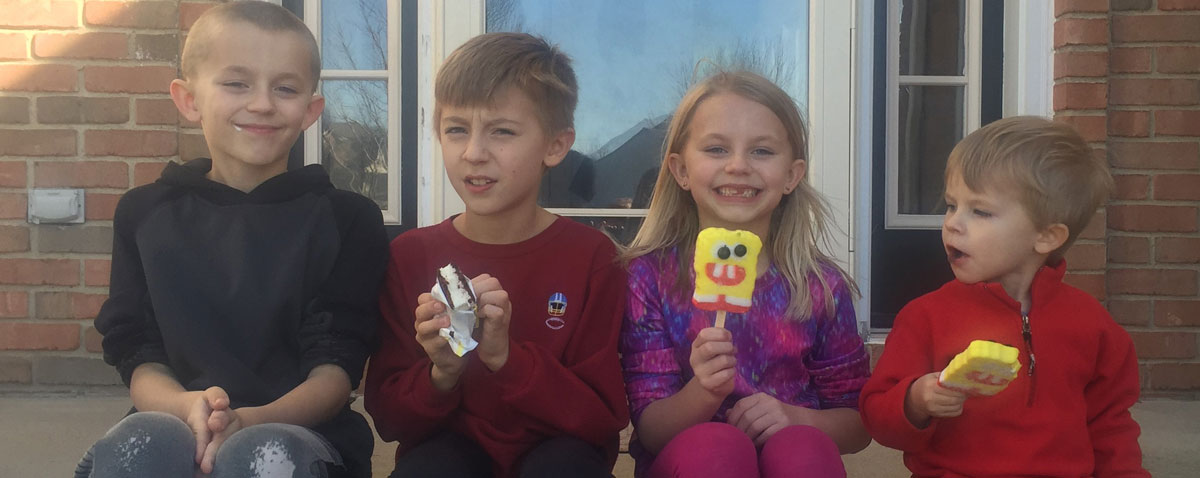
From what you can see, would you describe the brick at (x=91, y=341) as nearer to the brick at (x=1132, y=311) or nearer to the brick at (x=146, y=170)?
the brick at (x=146, y=170)

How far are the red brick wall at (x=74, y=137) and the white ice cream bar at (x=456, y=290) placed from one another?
7.14 ft

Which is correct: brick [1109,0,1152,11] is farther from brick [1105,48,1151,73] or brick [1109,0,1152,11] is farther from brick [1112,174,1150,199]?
brick [1112,174,1150,199]

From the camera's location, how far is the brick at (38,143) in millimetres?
3602

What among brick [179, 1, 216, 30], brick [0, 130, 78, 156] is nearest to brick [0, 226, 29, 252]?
brick [0, 130, 78, 156]

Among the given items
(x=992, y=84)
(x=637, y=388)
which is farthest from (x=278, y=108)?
(x=992, y=84)

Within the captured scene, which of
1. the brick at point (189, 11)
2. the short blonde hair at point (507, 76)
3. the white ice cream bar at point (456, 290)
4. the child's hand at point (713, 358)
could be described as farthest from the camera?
the brick at point (189, 11)

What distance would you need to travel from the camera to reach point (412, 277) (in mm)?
2260

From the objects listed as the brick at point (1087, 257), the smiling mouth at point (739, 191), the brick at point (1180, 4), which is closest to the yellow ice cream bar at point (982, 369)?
the smiling mouth at point (739, 191)

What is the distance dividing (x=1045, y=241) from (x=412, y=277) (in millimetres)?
1361

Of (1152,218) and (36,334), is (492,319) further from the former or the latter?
(1152,218)

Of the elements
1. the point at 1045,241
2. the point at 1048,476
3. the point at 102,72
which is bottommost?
the point at 1048,476

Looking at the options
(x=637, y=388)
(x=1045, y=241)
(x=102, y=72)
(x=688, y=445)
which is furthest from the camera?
(x=102, y=72)

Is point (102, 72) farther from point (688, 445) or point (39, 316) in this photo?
point (688, 445)

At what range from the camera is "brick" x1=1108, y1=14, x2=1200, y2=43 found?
3645 millimetres
